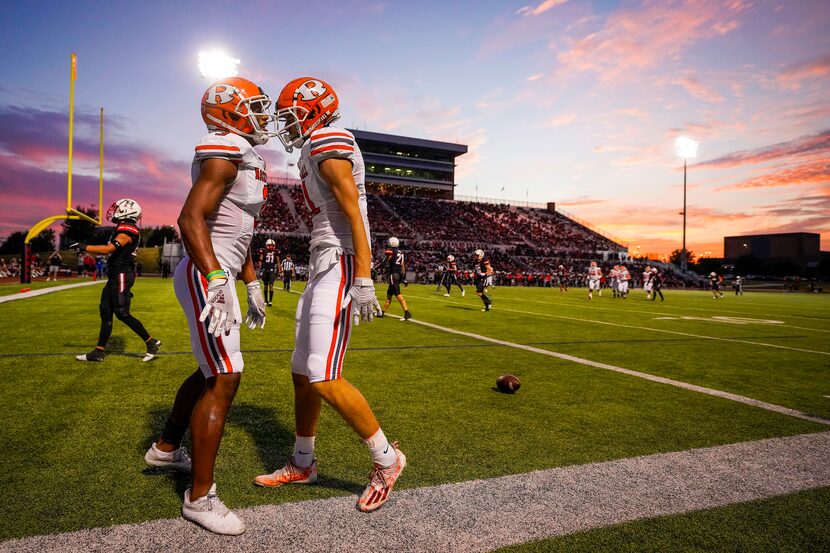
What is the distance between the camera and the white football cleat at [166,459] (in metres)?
2.97

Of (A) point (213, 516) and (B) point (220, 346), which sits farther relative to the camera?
(B) point (220, 346)

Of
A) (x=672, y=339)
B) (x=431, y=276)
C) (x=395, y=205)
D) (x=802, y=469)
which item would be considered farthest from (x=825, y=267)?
(x=802, y=469)

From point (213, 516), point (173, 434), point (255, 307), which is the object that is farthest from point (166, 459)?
point (255, 307)

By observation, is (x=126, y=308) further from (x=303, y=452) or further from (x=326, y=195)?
(x=326, y=195)

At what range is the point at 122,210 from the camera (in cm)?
552

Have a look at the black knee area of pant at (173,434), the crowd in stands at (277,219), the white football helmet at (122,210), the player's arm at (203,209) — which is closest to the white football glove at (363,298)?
the player's arm at (203,209)

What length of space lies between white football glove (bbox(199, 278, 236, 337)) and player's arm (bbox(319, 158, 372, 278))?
26.1 inches

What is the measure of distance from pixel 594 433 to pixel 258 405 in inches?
109

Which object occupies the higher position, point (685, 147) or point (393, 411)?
point (685, 147)

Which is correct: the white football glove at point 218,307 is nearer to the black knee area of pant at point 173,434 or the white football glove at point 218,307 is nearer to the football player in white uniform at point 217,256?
the football player in white uniform at point 217,256

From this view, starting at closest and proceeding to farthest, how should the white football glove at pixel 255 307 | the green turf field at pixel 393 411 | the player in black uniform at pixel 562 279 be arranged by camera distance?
the green turf field at pixel 393 411 < the white football glove at pixel 255 307 < the player in black uniform at pixel 562 279

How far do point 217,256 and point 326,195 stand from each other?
2.16 feet

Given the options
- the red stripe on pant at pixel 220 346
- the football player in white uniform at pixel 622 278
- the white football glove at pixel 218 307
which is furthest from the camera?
the football player in white uniform at pixel 622 278

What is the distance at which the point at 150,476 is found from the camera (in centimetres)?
293
